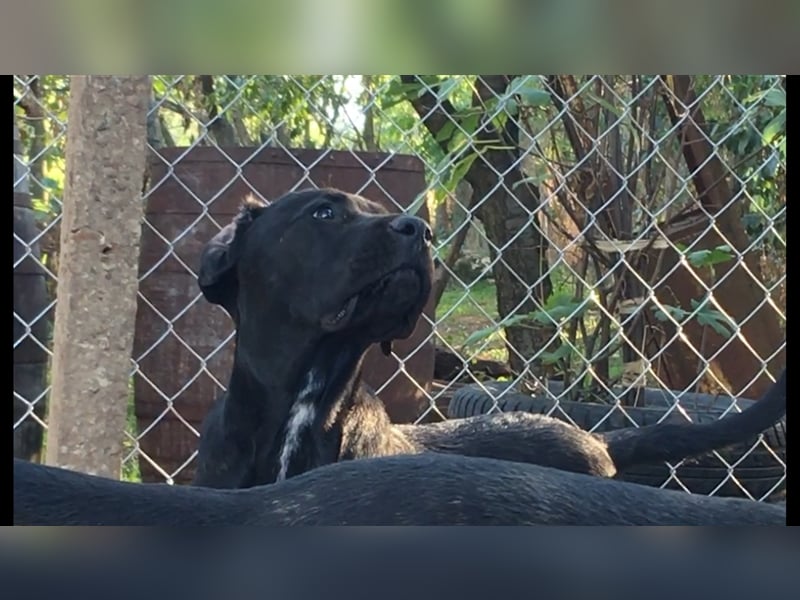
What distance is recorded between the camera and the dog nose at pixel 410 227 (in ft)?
4.80

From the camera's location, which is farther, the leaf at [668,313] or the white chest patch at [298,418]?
the leaf at [668,313]

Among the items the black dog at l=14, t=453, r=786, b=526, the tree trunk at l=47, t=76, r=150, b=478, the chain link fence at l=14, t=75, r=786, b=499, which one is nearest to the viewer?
the black dog at l=14, t=453, r=786, b=526

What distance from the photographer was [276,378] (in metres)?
1.51

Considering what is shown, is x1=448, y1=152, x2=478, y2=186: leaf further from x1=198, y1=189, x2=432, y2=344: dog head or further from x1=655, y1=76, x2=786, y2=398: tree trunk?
x1=655, y1=76, x2=786, y2=398: tree trunk

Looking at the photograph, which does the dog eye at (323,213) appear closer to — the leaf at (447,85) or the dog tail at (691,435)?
the leaf at (447,85)

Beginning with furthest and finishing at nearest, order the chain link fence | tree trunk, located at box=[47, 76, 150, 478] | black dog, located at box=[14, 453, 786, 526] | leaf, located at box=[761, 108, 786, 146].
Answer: leaf, located at box=[761, 108, 786, 146]
the chain link fence
tree trunk, located at box=[47, 76, 150, 478]
black dog, located at box=[14, 453, 786, 526]

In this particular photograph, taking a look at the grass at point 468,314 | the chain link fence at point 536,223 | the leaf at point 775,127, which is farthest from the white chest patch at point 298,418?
the leaf at point 775,127

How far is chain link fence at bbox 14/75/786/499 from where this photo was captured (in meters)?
1.54

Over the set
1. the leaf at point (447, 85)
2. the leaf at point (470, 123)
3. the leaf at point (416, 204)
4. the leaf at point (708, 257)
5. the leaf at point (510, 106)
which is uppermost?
the leaf at point (447, 85)

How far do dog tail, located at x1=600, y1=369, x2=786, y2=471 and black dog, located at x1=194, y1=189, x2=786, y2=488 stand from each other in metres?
0.13

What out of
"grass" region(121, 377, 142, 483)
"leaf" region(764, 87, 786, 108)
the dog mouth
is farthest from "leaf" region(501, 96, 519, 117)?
"grass" region(121, 377, 142, 483)

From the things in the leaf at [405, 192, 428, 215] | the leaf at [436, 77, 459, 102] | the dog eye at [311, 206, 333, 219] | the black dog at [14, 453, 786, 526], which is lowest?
the black dog at [14, 453, 786, 526]

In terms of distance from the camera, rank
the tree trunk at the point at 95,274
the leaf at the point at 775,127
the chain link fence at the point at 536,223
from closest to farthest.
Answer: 1. the tree trunk at the point at 95,274
2. the chain link fence at the point at 536,223
3. the leaf at the point at 775,127
